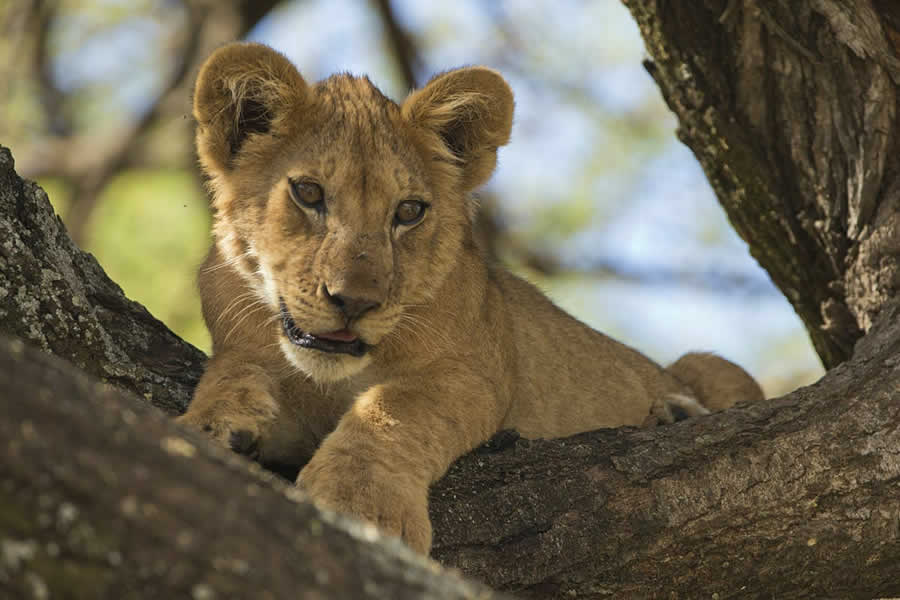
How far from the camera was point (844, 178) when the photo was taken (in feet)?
16.8

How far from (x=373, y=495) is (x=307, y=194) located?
1282mm

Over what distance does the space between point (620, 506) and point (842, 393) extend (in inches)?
40.3

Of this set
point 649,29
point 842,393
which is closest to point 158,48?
point 649,29

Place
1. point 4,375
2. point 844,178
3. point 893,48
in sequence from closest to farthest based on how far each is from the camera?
point 4,375
point 893,48
point 844,178

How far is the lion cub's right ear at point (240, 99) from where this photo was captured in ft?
13.8

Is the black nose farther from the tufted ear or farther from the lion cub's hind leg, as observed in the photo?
the lion cub's hind leg

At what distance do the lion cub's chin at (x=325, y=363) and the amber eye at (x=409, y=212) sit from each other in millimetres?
565

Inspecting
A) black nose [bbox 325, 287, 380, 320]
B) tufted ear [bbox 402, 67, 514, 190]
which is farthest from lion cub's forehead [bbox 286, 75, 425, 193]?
black nose [bbox 325, 287, 380, 320]

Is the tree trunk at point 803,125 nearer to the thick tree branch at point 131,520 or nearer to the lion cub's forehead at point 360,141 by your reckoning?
the lion cub's forehead at point 360,141

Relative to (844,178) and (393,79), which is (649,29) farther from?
(393,79)

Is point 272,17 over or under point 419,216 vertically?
over

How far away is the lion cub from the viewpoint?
3793mm

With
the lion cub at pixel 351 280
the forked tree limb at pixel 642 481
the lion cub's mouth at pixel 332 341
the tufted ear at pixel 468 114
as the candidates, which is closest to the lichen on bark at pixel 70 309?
the forked tree limb at pixel 642 481

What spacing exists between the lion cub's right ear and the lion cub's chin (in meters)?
0.91
